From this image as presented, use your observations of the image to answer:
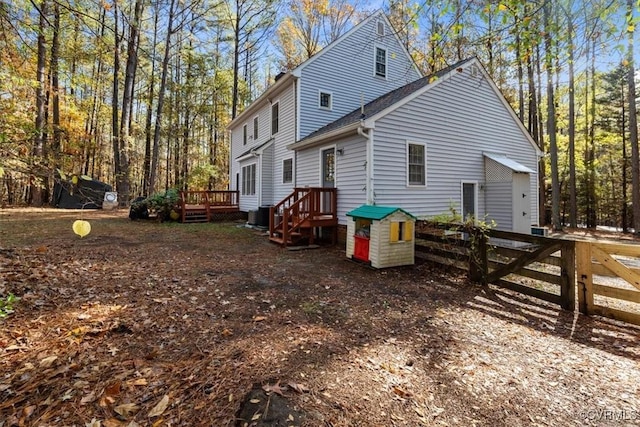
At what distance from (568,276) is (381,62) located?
11228 mm

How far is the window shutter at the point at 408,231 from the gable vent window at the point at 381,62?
8792mm

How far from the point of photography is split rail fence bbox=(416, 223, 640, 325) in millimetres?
3898

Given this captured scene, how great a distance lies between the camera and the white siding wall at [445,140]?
8484mm

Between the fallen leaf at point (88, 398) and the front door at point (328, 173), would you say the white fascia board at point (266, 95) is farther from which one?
the fallen leaf at point (88, 398)

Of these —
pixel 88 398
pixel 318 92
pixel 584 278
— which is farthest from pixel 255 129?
pixel 88 398

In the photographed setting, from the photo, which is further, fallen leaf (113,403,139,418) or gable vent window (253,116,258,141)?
gable vent window (253,116,258,141)

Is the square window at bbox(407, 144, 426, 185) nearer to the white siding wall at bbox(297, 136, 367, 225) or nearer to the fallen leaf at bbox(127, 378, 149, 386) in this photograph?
the white siding wall at bbox(297, 136, 367, 225)

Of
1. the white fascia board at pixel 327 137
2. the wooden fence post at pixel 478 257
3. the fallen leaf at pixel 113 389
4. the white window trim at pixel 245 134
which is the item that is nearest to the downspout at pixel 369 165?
the white fascia board at pixel 327 137

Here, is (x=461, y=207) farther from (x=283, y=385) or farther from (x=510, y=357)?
(x=283, y=385)

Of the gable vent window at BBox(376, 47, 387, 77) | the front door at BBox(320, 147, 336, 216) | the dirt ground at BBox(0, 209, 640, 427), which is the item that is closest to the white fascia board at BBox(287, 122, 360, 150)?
the front door at BBox(320, 147, 336, 216)

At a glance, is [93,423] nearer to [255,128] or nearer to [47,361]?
[47,361]

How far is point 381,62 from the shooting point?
12859mm

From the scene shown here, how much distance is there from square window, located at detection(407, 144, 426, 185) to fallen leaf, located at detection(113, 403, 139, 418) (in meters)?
8.08

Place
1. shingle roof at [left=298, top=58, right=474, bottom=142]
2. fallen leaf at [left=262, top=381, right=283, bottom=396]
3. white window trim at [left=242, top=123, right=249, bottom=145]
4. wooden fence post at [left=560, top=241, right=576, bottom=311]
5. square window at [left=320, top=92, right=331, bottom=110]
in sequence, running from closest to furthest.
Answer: fallen leaf at [left=262, top=381, right=283, bottom=396], wooden fence post at [left=560, top=241, right=576, bottom=311], shingle roof at [left=298, top=58, right=474, bottom=142], square window at [left=320, top=92, right=331, bottom=110], white window trim at [left=242, top=123, right=249, bottom=145]
